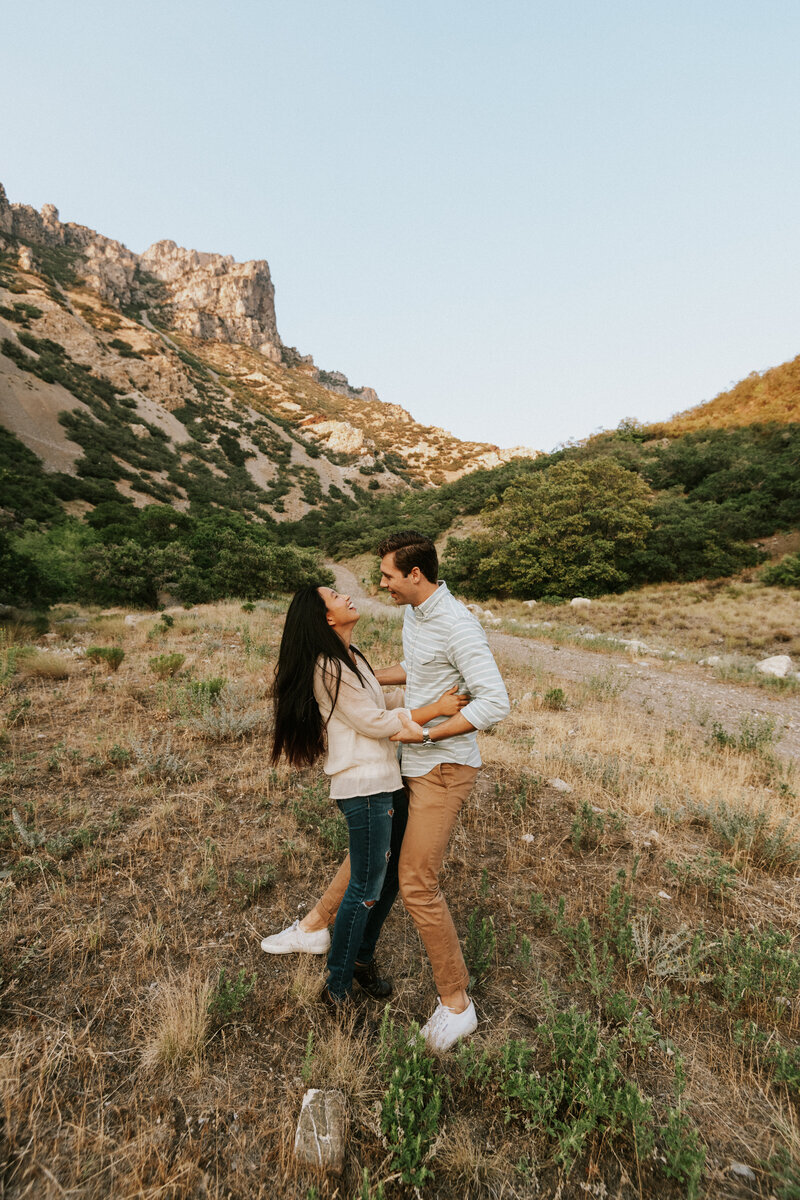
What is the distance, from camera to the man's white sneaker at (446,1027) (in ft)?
6.47

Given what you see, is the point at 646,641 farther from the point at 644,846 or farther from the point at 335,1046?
the point at 335,1046

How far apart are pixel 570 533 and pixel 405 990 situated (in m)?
20.3

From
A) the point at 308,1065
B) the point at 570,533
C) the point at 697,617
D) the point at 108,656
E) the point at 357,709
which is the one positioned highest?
the point at 570,533

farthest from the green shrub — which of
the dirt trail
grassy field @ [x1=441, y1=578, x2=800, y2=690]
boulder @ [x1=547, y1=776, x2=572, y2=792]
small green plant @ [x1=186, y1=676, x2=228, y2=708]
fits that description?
small green plant @ [x1=186, y1=676, x2=228, y2=708]

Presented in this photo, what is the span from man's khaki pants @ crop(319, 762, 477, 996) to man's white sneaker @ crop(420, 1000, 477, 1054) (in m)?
0.09

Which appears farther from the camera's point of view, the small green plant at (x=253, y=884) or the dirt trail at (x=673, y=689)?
the dirt trail at (x=673, y=689)

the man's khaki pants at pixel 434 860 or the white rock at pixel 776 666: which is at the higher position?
the man's khaki pants at pixel 434 860

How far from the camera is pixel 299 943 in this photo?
243 cm

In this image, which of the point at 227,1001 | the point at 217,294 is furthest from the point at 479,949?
the point at 217,294

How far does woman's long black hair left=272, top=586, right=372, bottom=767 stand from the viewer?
6.51 feet

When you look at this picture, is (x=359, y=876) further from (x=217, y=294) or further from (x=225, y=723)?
(x=217, y=294)

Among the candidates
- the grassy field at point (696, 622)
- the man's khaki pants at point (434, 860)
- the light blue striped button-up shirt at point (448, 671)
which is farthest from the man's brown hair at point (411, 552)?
the grassy field at point (696, 622)

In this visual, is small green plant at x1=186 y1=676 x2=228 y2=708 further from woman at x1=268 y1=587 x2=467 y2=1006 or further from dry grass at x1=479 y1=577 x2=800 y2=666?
dry grass at x1=479 y1=577 x2=800 y2=666

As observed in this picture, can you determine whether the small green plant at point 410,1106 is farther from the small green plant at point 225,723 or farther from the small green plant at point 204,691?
the small green plant at point 204,691
